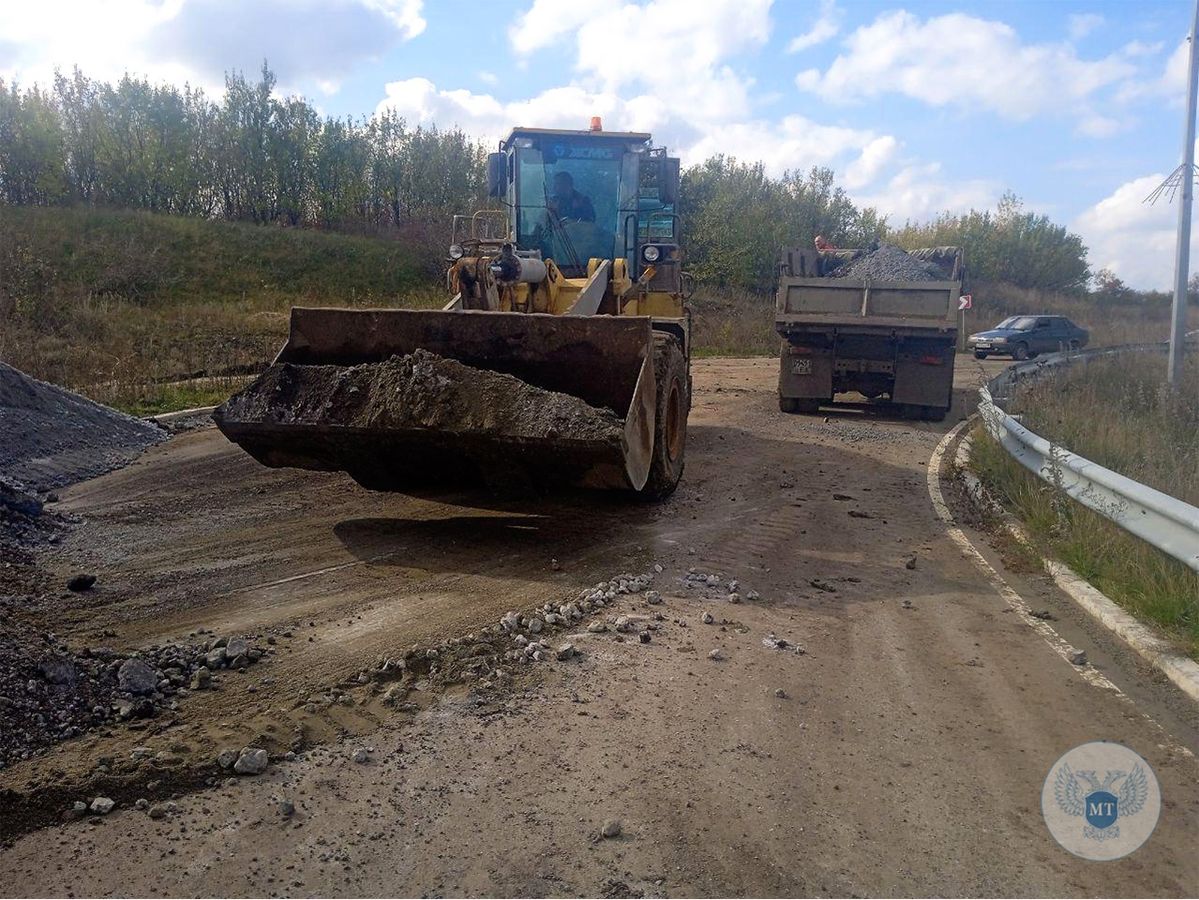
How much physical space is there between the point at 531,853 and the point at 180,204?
43.5 meters

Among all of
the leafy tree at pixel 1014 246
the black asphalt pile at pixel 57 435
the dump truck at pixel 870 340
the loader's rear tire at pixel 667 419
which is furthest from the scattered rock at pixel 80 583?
the leafy tree at pixel 1014 246

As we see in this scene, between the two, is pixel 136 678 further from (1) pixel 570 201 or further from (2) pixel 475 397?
(1) pixel 570 201

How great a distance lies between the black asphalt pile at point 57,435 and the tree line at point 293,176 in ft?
97.9

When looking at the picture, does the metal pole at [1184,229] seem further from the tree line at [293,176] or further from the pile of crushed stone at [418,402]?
the tree line at [293,176]

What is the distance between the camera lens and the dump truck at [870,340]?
13.4 m

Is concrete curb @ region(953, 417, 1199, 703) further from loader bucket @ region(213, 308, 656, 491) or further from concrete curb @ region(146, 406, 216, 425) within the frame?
concrete curb @ region(146, 406, 216, 425)

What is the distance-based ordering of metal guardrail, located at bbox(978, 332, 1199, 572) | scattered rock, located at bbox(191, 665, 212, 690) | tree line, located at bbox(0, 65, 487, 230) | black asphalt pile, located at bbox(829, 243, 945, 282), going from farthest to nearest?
1. tree line, located at bbox(0, 65, 487, 230)
2. black asphalt pile, located at bbox(829, 243, 945, 282)
3. metal guardrail, located at bbox(978, 332, 1199, 572)
4. scattered rock, located at bbox(191, 665, 212, 690)

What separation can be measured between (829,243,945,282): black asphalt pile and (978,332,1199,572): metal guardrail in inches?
224

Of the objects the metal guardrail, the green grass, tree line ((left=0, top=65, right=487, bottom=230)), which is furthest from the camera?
tree line ((left=0, top=65, right=487, bottom=230))

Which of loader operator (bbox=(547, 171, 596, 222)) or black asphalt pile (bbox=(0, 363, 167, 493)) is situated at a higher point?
loader operator (bbox=(547, 171, 596, 222))

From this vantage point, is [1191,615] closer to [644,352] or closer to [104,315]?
[644,352]

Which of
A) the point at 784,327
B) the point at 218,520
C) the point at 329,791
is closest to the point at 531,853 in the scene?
the point at 329,791

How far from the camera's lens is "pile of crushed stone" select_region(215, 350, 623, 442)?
6105 millimetres

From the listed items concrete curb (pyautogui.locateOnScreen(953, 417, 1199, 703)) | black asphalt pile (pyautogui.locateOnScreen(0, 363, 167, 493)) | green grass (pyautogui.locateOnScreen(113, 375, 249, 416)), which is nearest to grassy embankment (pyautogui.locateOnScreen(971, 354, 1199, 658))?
concrete curb (pyautogui.locateOnScreen(953, 417, 1199, 703))
